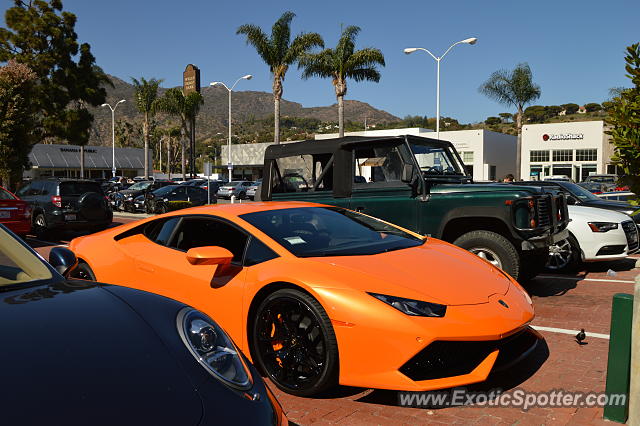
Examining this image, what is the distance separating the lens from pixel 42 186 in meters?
13.6

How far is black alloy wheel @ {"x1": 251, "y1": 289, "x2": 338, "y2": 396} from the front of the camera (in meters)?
3.27

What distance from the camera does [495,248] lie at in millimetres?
5965

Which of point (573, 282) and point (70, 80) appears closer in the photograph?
point (573, 282)

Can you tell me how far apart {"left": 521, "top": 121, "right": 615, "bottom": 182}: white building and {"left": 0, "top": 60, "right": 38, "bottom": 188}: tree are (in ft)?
138

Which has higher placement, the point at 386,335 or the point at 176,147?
the point at 176,147

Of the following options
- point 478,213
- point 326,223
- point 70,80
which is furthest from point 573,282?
point 70,80

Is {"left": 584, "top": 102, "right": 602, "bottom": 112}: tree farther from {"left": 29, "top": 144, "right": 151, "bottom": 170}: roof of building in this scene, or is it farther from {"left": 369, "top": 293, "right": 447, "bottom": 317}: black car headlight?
{"left": 369, "top": 293, "right": 447, "bottom": 317}: black car headlight

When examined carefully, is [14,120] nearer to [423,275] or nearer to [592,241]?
[592,241]

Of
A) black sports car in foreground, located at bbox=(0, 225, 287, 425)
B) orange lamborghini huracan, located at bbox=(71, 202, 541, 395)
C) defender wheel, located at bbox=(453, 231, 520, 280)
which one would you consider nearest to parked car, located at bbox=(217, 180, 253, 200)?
defender wheel, located at bbox=(453, 231, 520, 280)

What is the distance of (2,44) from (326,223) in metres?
32.5

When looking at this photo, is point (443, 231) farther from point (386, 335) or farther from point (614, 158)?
point (386, 335)

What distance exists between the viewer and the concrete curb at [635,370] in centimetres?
296

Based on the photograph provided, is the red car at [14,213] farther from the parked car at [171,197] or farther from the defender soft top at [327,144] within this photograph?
the parked car at [171,197]

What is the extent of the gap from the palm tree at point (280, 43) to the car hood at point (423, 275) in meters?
30.2
